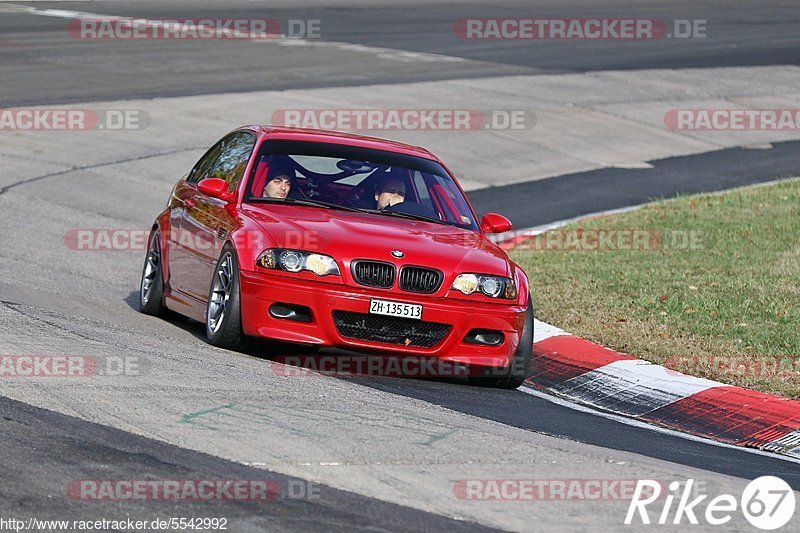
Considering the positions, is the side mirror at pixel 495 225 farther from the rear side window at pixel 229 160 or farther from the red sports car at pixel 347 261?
the rear side window at pixel 229 160

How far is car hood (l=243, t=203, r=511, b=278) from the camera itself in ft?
30.7

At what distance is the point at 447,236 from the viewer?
1005cm

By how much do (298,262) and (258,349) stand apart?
0.73 metres

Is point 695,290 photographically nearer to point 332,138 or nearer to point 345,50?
point 332,138

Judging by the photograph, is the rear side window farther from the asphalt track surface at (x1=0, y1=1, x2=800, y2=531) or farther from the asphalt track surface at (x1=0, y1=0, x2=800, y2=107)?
the asphalt track surface at (x1=0, y1=0, x2=800, y2=107)

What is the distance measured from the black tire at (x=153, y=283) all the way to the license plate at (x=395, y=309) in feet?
8.45

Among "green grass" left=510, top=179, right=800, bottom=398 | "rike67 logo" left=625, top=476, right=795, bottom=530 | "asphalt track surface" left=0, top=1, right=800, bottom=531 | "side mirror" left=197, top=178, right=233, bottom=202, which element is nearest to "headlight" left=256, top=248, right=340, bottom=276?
→ "asphalt track surface" left=0, top=1, right=800, bottom=531

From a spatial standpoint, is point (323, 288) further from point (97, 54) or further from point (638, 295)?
point (97, 54)

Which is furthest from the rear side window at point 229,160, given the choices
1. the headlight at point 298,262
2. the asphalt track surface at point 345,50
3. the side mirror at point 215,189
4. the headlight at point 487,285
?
the asphalt track surface at point 345,50

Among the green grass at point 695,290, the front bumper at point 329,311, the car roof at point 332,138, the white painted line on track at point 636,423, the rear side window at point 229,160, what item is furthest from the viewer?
the car roof at point 332,138

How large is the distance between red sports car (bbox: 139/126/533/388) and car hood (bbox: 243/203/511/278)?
0.01 meters

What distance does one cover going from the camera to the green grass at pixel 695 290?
10.6 meters

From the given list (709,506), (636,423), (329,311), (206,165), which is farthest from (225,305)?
(709,506)

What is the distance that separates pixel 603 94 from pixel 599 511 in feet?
67.9
